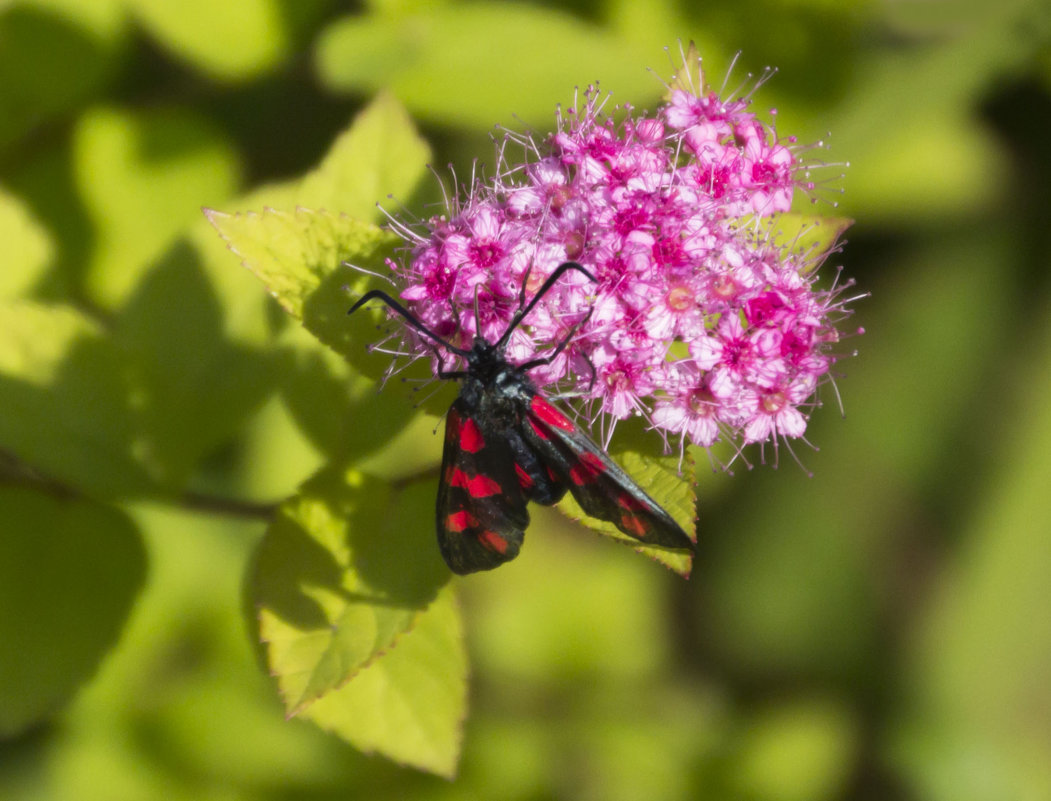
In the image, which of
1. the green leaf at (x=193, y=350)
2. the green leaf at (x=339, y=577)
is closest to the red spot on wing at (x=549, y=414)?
the green leaf at (x=339, y=577)

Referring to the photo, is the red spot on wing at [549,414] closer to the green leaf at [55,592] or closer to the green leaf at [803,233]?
the green leaf at [803,233]

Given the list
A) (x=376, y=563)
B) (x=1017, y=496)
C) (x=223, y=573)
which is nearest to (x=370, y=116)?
(x=376, y=563)

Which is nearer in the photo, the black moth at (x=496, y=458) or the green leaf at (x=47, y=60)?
the black moth at (x=496, y=458)

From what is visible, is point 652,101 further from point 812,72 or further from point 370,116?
point 370,116

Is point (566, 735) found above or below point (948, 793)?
below

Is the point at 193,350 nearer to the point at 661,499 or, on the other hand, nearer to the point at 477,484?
the point at 477,484

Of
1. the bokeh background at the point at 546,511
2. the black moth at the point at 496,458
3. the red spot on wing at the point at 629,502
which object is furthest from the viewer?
the bokeh background at the point at 546,511
